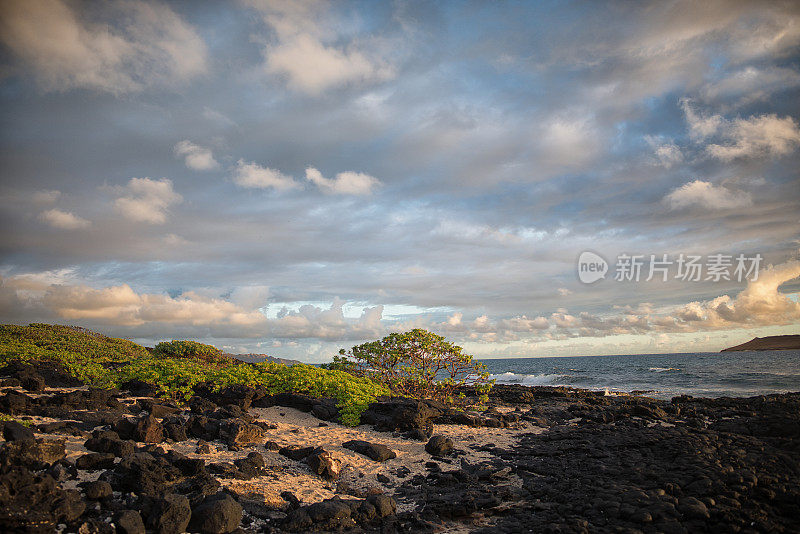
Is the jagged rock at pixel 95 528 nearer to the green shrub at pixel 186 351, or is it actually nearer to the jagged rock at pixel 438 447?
the jagged rock at pixel 438 447

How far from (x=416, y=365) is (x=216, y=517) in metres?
11.2

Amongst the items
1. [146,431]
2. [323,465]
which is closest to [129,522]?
A: [146,431]

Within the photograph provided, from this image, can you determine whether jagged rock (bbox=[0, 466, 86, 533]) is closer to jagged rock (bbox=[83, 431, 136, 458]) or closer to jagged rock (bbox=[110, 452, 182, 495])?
jagged rock (bbox=[110, 452, 182, 495])

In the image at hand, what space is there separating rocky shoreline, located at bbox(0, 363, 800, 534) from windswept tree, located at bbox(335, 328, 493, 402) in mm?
2494

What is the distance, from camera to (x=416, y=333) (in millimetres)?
16422

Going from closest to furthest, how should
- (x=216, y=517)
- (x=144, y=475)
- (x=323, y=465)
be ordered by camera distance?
(x=216, y=517) → (x=144, y=475) → (x=323, y=465)

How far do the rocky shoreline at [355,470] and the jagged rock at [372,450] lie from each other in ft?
0.11

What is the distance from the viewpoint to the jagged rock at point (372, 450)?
34.0ft

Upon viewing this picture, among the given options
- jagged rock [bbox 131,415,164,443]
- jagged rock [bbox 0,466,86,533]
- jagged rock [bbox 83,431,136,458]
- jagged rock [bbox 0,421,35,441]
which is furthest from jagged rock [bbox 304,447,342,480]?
jagged rock [bbox 0,421,35,441]

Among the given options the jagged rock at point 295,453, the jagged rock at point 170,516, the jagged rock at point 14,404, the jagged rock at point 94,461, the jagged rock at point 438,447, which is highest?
the jagged rock at point 14,404

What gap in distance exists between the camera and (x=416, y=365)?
17.0 m

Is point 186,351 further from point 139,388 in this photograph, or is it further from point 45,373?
point 139,388

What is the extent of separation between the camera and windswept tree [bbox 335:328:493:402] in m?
16.5

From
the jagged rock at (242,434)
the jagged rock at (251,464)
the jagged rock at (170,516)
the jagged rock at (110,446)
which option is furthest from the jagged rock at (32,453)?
the jagged rock at (242,434)
